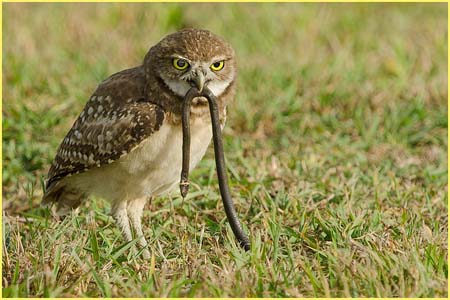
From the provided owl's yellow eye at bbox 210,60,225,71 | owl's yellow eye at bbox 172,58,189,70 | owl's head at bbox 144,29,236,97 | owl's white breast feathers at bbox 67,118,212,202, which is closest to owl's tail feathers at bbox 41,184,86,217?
owl's white breast feathers at bbox 67,118,212,202

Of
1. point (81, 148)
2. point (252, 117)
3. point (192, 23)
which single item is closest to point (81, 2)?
point (192, 23)

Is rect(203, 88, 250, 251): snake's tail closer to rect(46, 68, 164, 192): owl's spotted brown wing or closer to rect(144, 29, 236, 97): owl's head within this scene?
rect(144, 29, 236, 97): owl's head

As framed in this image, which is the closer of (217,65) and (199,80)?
(199,80)

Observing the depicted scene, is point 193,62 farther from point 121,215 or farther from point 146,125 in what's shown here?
point 121,215

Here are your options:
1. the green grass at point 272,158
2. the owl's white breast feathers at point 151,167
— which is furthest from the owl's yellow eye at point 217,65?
the green grass at point 272,158

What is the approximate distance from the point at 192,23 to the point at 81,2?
110 centimetres

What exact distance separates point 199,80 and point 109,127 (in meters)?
0.58

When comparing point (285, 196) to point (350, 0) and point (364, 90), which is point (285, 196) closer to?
point (364, 90)

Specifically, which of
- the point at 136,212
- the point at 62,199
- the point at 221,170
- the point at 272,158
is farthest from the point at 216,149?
the point at 272,158

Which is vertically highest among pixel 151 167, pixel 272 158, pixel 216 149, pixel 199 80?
pixel 199 80

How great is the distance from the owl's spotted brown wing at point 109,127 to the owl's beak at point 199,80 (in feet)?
0.87

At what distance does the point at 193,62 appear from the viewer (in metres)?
4.32

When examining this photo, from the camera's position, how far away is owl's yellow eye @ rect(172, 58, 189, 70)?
14.3 feet

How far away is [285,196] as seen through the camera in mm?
4953
